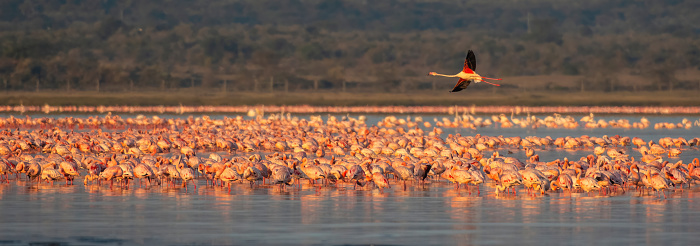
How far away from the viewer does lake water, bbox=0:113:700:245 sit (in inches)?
713

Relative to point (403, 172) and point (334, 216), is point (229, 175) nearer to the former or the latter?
point (403, 172)

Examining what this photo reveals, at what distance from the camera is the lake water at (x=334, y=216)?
18109 mm

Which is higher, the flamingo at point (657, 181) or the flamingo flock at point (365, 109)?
the flamingo flock at point (365, 109)

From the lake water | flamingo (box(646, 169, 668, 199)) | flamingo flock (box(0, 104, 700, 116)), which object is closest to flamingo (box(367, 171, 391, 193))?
the lake water

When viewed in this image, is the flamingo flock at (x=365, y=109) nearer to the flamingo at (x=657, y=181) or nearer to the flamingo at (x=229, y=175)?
the flamingo at (x=229, y=175)

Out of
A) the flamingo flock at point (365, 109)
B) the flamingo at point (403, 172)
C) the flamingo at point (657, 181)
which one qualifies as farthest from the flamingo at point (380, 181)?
the flamingo flock at point (365, 109)

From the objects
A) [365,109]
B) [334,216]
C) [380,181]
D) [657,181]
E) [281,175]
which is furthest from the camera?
[365,109]

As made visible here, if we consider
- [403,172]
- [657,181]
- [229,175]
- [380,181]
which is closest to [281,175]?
[229,175]

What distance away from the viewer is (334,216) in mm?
21125

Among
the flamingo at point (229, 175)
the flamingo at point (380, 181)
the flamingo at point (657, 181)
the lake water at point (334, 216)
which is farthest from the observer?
the flamingo at point (229, 175)

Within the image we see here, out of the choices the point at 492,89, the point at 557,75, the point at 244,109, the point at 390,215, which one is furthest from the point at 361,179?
the point at 557,75

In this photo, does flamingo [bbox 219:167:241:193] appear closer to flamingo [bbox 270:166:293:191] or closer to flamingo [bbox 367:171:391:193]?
flamingo [bbox 270:166:293:191]

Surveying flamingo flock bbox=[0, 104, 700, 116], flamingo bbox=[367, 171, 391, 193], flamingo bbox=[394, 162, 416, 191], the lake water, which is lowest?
the lake water

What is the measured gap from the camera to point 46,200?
77.8 ft
